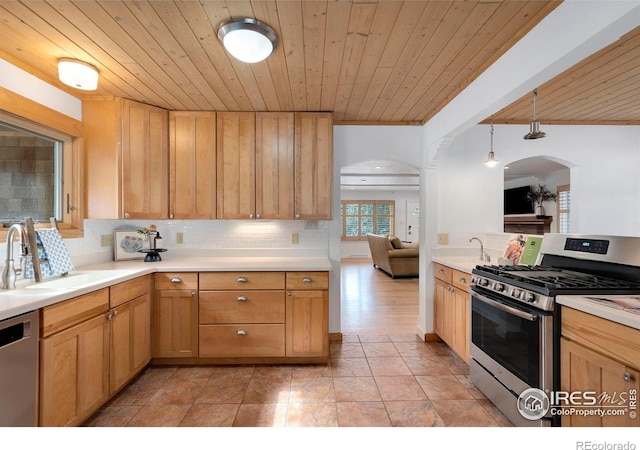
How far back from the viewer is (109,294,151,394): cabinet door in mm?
2105

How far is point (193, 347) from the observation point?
2590mm

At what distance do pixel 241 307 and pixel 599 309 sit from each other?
232cm

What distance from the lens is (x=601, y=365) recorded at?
4.52ft

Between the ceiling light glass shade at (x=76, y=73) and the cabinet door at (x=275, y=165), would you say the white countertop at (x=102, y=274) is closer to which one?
the cabinet door at (x=275, y=165)

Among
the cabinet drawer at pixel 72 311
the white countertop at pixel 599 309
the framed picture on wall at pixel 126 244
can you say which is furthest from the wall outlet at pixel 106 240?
the white countertop at pixel 599 309

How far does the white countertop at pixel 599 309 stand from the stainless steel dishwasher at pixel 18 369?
2.71 m

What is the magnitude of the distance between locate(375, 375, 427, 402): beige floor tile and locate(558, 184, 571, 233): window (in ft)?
22.4

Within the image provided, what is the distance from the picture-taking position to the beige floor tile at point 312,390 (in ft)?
7.13

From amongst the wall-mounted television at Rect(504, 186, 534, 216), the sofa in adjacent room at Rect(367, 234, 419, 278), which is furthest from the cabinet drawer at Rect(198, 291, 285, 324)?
the wall-mounted television at Rect(504, 186, 534, 216)

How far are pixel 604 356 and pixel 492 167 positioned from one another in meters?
2.37

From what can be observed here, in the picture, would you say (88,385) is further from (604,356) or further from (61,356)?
(604,356)

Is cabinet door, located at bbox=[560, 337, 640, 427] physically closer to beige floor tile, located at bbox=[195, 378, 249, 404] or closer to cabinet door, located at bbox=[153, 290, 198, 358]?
beige floor tile, located at bbox=[195, 378, 249, 404]

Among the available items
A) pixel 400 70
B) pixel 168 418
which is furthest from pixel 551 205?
pixel 168 418

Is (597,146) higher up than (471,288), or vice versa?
(597,146)
